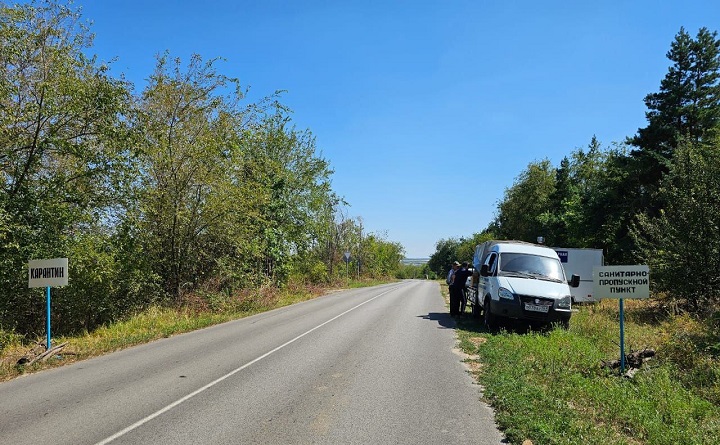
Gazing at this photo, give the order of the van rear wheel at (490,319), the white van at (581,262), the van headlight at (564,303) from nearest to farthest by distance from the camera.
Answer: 1. the van headlight at (564,303)
2. the van rear wheel at (490,319)
3. the white van at (581,262)

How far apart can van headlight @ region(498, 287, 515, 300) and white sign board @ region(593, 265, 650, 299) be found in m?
3.55

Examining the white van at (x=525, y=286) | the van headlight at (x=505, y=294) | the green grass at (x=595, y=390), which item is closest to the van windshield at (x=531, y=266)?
the white van at (x=525, y=286)

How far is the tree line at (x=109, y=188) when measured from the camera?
12.2 m

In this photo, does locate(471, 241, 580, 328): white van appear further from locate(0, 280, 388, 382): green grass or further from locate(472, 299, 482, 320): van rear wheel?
locate(0, 280, 388, 382): green grass

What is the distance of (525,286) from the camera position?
11844 millimetres

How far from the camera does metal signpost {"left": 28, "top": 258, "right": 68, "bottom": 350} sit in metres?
10.7

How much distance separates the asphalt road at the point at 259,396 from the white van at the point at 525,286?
182cm

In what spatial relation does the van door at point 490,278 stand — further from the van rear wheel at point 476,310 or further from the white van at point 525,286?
the van rear wheel at point 476,310

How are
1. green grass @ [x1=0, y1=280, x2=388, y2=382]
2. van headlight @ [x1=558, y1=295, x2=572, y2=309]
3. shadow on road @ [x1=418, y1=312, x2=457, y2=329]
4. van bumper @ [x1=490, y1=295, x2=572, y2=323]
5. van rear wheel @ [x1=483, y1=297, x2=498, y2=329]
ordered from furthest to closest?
1. shadow on road @ [x1=418, y1=312, x2=457, y2=329]
2. van rear wheel @ [x1=483, y1=297, x2=498, y2=329]
3. van headlight @ [x1=558, y1=295, x2=572, y2=309]
4. van bumper @ [x1=490, y1=295, x2=572, y2=323]
5. green grass @ [x1=0, y1=280, x2=388, y2=382]

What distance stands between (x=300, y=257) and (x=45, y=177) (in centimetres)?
1803

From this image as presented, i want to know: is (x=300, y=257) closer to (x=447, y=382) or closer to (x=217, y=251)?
(x=217, y=251)

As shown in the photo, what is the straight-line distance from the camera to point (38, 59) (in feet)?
41.2

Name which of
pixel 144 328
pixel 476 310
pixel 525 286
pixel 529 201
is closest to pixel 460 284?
pixel 476 310

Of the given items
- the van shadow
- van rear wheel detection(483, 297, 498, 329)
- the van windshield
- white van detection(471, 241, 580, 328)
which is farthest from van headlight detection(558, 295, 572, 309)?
van rear wheel detection(483, 297, 498, 329)
